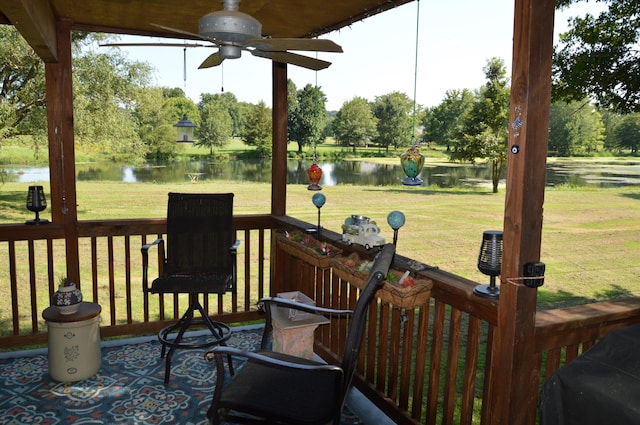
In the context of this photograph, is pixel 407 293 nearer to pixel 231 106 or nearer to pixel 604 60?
pixel 604 60

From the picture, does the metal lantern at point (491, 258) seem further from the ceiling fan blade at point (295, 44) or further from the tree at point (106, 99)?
the tree at point (106, 99)

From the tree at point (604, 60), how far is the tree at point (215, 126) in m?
12.6

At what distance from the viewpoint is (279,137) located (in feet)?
13.0

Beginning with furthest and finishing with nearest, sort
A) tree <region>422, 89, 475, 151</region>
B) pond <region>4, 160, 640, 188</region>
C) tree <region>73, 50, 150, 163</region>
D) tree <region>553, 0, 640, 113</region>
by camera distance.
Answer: tree <region>422, 89, 475, 151</region>, pond <region>4, 160, 640, 188</region>, tree <region>73, 50, 150, 163</region>, tree <region>553, 0, 640, 113</region>

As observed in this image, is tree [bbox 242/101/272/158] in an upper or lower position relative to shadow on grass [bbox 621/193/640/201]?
upper

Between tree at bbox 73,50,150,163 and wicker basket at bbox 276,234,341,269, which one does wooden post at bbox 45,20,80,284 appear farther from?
tree at bbox 73,50,150,163

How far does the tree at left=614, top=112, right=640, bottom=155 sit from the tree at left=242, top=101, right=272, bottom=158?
11.6m

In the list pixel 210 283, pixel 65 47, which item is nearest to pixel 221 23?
pixel 210 283

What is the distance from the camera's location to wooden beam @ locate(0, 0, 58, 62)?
209cm

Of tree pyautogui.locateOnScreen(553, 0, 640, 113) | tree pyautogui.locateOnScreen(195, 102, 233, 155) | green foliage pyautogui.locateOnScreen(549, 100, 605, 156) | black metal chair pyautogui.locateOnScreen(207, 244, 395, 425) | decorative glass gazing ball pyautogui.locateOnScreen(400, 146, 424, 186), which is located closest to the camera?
black metal chair pyautogui.locateOnScreen(207, 244, 395, 425)

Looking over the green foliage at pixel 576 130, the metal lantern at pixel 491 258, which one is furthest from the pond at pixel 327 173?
the metal lantern at pixel 491 258

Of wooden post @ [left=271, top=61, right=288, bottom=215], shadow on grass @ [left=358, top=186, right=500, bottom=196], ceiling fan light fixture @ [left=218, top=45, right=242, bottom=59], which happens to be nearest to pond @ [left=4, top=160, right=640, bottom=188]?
shadow on grass @ [left=358, top=186, right=500, bottom=196]

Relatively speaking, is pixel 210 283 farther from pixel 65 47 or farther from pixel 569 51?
pixel 569 51

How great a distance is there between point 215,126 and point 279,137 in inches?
505
